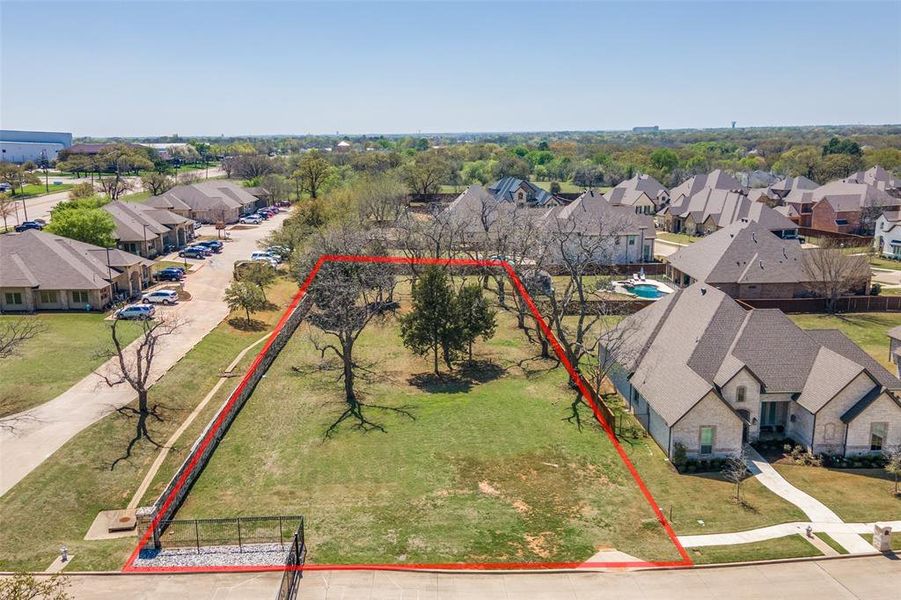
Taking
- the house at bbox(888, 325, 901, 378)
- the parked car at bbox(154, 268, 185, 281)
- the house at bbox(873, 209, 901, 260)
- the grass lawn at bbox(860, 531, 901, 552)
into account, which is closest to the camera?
the grass lawn at bbox(860, 531, 901, 552)

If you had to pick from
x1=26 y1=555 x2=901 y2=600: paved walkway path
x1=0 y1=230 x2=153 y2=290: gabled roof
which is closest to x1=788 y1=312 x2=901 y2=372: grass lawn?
x1=26 y1=555 x2=901 y2=600: paved walkway path

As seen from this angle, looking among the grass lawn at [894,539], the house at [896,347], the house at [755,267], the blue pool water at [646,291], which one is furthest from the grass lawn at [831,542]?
the blue pool water at [646,291]

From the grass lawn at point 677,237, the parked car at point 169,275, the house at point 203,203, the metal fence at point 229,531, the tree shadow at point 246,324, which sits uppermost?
the house at point 203,203

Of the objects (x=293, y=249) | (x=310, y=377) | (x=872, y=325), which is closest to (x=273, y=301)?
(x=293, y=249)

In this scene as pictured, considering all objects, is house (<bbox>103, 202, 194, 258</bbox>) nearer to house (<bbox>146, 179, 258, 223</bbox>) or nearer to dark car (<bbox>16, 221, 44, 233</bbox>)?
house (<bbox>146, 179, 258, 223</bbox>)

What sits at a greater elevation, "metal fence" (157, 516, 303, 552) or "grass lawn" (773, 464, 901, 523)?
"metal fence" (157, 516, 303, 552)

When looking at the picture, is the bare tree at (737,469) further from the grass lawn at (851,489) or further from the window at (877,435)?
the window at (877,435)
